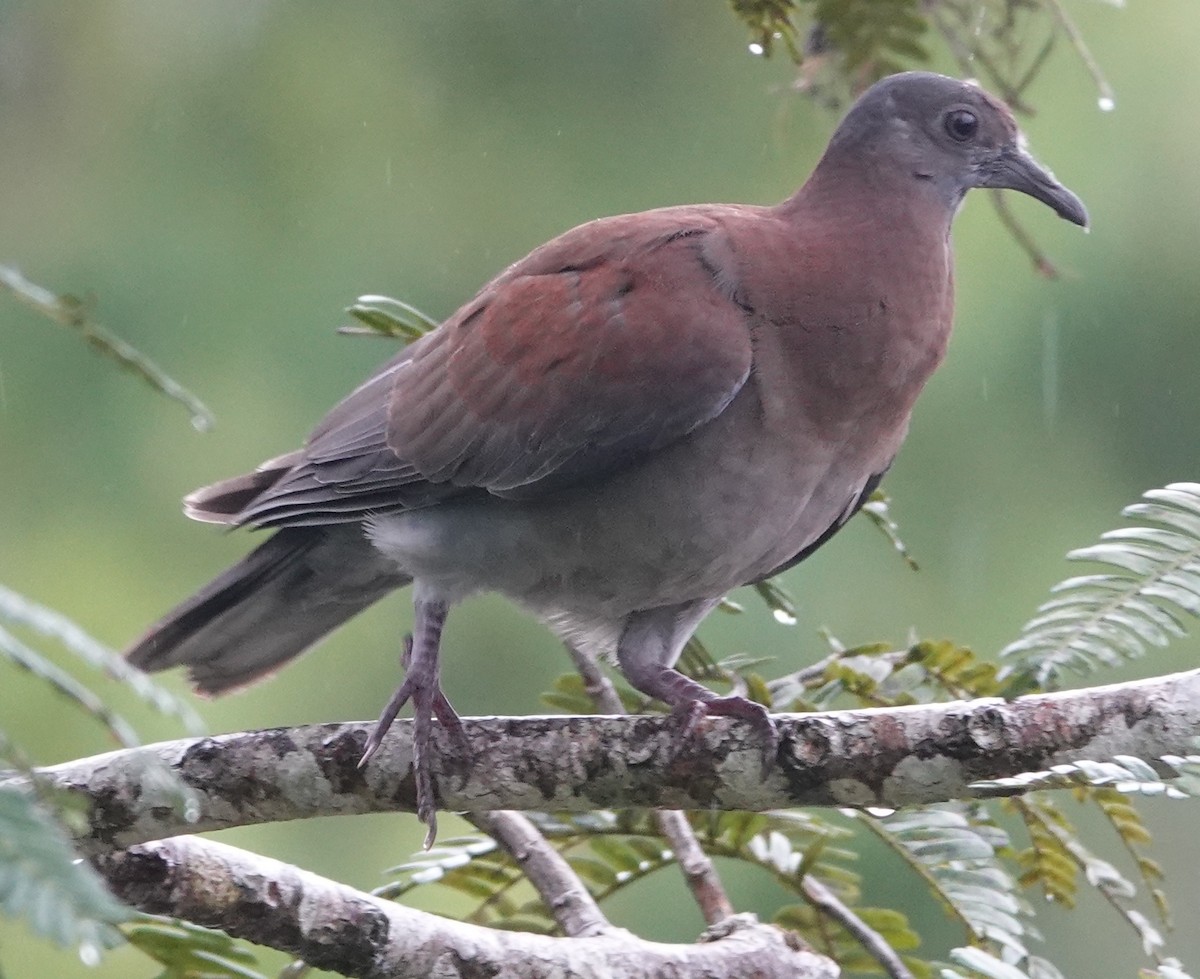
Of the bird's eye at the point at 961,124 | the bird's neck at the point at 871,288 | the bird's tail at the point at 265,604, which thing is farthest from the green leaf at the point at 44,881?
the bird's eye at the point at 961,124

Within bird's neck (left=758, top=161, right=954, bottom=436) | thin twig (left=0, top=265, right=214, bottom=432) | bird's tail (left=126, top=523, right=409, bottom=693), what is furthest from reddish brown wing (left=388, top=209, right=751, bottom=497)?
thin twig (left=0, top=265, right=214, bottom=432)

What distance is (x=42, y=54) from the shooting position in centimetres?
566

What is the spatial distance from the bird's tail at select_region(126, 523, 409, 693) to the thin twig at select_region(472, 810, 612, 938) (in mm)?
601

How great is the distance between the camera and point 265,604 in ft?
8.65

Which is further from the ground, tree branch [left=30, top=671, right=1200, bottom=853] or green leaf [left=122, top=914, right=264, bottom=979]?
tree branch [left=30, top=671, right=1200, bottom=853]

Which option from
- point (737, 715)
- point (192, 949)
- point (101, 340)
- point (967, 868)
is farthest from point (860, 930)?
point (101, 340)

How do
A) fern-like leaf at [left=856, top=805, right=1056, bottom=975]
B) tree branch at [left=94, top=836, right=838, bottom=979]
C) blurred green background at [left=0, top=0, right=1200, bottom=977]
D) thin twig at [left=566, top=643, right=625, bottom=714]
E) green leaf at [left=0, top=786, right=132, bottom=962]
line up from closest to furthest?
green leaf at [left=0, top=786, right=132, bottom=962] → tree branch at [left=94, top=836, right=838, bottom=979] → fern-like leaf at [left=856, top=805, right=1056, bottom=975] → thin twig at [left=566, top=643, right=625, bottom=714] → blurred green background at [left=0, top=0, right=1200, bottom=977]

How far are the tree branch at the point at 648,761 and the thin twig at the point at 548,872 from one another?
0.17m

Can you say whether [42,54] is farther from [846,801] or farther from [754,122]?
[846,801]

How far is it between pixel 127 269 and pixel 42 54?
101 centimetres

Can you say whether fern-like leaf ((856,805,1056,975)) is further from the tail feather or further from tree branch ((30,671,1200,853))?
the tail feather

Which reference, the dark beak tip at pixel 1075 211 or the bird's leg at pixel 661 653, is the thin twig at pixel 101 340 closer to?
the bird's leg at pixel 661 653

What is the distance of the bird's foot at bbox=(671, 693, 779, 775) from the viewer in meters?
1.86

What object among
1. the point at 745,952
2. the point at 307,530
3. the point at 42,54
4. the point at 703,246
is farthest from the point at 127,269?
the point at 745,952
